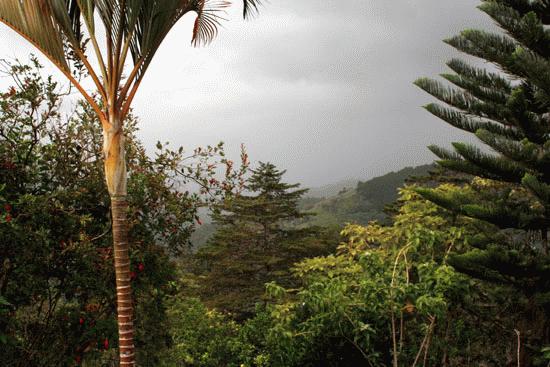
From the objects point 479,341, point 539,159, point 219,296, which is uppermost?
point 539,159

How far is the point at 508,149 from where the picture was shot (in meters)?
8.30

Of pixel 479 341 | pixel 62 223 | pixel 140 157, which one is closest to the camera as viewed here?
pixel 62 223

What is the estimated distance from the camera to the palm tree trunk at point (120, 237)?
13.5ft

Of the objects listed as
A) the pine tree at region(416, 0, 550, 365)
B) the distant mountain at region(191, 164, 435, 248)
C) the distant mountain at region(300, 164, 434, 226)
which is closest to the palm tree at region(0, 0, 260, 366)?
the pine tree at region(416, 0, 550, 365)

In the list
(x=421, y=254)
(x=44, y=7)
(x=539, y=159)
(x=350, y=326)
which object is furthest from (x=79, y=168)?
(x=539, y=159)

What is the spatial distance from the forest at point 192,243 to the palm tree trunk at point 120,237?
13mm

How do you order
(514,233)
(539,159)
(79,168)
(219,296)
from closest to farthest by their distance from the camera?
(79,168)
(539,159)
(514,233)
(219,296)

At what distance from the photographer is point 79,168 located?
5266mm

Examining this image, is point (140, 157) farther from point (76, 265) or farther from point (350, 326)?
point (350, 326)

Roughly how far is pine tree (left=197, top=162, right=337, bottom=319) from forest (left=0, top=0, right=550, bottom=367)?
12976mm

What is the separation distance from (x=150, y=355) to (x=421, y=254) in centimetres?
395

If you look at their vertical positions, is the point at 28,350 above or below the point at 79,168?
below

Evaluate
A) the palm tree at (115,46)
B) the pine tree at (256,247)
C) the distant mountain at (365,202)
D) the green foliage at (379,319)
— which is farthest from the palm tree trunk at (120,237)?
the distant mountain at (365,202)

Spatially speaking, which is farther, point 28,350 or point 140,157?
point 140,157
